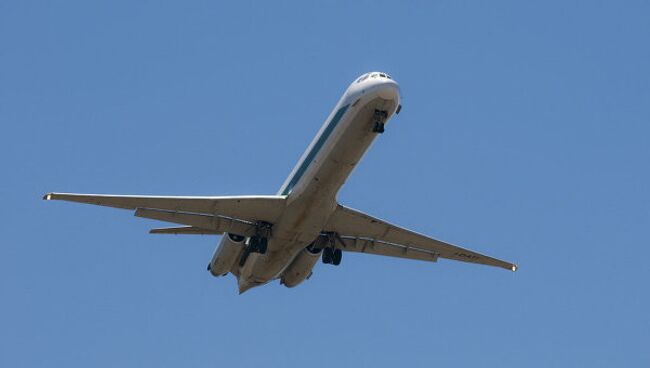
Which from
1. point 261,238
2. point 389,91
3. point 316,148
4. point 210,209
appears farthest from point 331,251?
point 389,91

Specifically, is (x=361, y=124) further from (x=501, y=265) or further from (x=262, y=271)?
(x=501, y=265)

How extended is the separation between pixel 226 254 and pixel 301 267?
325cm

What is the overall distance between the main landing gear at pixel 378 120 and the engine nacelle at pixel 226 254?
8.71m

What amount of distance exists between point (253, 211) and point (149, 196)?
4.17m

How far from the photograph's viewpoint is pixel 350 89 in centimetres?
4788

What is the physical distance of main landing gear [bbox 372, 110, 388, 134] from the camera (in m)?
46.5

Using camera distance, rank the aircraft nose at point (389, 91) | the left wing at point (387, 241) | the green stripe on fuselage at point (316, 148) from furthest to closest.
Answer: the left wing at point (387, 241) < the green stripe on fuselage at point (316, 148) < the aircraft nose at point (389, 91)

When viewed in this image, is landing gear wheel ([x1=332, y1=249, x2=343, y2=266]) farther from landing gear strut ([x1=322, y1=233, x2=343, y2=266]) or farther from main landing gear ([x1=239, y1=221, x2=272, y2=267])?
main landing gear ([x1=239, y1=221, x2=272, y2=267])

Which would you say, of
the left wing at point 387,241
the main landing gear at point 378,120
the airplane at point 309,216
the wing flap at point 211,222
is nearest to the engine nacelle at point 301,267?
the airplane at point 309,216

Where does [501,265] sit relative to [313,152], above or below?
above

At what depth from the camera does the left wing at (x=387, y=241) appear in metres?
51.8

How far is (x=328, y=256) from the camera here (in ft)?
173

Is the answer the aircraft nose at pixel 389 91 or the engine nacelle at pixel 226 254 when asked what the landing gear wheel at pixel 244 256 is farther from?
the aircraft nose at pixel 389 91

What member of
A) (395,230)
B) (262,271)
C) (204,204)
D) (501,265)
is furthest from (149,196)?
(501,265)
